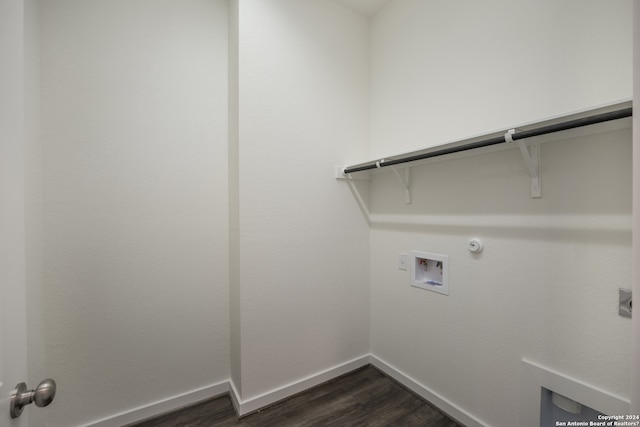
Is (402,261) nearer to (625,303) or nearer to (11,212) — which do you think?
(625,303)

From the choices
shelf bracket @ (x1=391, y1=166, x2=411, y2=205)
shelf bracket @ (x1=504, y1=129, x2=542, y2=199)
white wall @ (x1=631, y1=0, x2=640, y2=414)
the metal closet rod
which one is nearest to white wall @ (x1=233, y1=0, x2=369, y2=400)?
shelf bracket @ (x1=391, y1=166, x2=411, y2=205)

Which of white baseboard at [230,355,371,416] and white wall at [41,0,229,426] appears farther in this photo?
white baseboard at [230,355,371,416]

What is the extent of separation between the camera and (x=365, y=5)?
1903 millimetres

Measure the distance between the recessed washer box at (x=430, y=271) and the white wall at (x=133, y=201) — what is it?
1270 mm

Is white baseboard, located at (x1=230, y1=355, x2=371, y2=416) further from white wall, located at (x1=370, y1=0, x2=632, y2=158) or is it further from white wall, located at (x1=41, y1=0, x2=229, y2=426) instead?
white wall, located at (x1=370, y1=0, x2=632, y2=158)

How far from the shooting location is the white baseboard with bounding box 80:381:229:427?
1.39 m

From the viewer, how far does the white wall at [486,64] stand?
99 cm

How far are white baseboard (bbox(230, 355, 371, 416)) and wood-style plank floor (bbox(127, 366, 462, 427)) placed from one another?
0.03m

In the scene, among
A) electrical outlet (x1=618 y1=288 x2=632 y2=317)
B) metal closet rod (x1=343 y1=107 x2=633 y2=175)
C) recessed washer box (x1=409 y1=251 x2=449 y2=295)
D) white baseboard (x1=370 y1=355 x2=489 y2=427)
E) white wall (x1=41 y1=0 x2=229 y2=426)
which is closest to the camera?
metal closet rod (x1=343 y1=107 x2=633 y2=175)

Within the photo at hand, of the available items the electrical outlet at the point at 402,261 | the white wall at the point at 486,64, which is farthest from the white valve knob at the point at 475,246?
the white wall at the point at 486,64

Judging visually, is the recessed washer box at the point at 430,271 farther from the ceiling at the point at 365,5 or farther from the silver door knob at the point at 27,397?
the ceiling at the point at 365,5

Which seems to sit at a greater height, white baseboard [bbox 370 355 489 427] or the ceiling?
the ceiling

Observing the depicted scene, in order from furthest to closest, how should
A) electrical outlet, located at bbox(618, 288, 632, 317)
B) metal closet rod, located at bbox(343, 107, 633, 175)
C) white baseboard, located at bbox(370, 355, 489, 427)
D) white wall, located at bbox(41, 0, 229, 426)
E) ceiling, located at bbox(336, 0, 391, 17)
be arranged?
ceiling, located at bbox(336, 0, 391, 17) < white baseboard, located at bbox(370, 355, 489, 427) < white wall, located at bbox(41, 0, 229, 426) < electrical outlet, located at bbox(618, 288, 632, 317) < metal closet rod, located at bbox(343, 107, 633, 175)

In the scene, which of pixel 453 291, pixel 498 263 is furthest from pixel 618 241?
pixel 453 291
